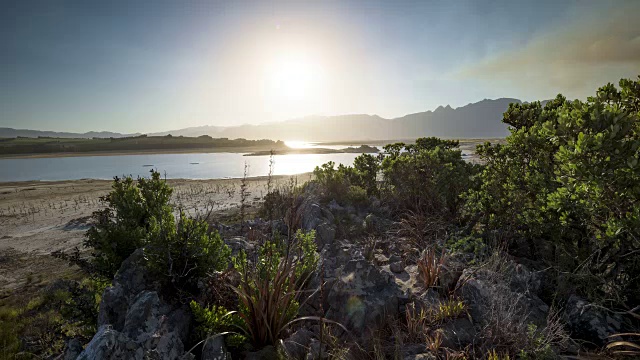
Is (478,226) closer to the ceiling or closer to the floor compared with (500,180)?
closer to the floor

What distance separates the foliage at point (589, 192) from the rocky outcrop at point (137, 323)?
5678 mm

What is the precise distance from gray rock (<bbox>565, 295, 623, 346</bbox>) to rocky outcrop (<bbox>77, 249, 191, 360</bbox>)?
Result: 17.0 ft

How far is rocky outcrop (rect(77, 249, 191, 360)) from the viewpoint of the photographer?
8.60 feet

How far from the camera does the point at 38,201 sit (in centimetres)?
2144

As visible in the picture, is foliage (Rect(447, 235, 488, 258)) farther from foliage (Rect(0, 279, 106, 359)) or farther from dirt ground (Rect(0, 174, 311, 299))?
foliage (Rect(0, 279, 106, 359))

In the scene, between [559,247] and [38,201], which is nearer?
[559,247]

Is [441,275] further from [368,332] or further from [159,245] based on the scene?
[159,245]

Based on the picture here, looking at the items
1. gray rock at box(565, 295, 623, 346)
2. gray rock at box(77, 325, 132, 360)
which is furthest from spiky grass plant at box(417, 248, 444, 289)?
gray rock at box(77, 325, 132, 360)

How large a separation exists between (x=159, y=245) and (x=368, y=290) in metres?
3.13

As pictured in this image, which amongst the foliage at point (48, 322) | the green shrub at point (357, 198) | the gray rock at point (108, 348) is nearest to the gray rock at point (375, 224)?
the green shrub at point (357, 198)

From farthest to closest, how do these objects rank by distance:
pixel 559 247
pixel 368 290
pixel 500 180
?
pixel 500 180
pixel 559 247
pixel 368 290

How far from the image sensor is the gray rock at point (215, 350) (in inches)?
122

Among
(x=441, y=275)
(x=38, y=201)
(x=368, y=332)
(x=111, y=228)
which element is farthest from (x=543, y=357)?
(x=38, y=201)

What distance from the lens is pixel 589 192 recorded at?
4.30 metres
